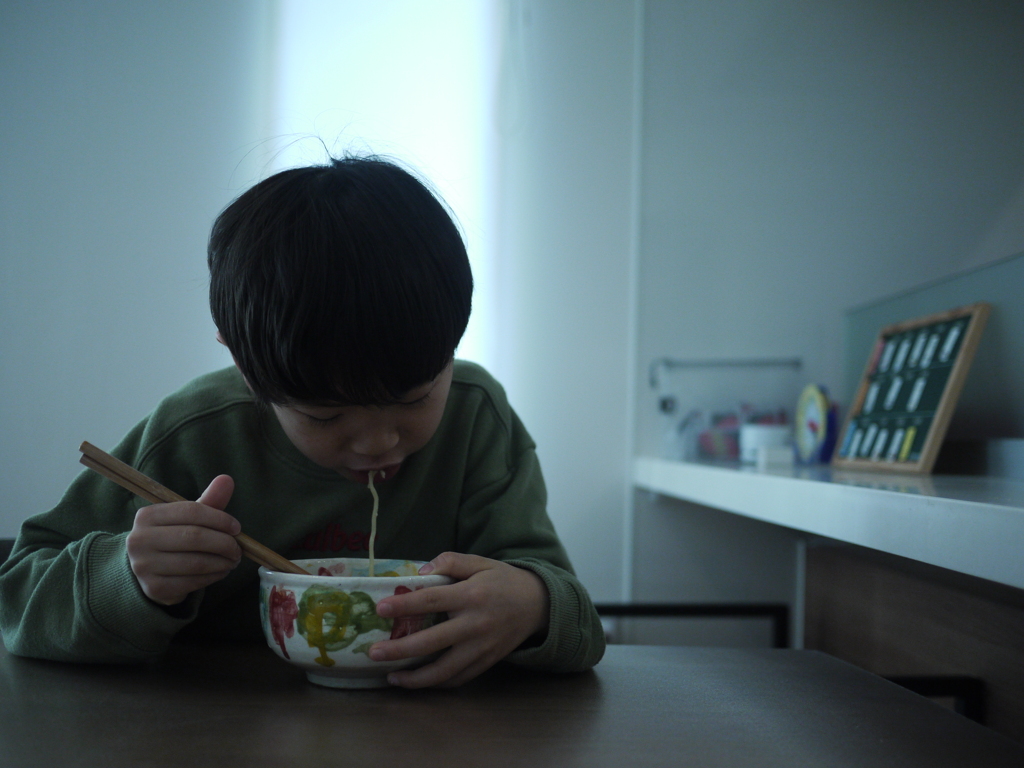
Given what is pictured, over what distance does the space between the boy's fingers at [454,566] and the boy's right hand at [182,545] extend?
140 millimetres

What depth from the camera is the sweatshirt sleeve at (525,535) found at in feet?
1.93

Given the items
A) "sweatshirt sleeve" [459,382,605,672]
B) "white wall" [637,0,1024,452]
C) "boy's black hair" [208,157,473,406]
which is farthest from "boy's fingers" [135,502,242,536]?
"white wall" [637,0,1024,452]

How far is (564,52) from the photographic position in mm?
2117

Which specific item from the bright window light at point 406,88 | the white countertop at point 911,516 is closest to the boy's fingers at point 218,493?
the white countertop at point 911,516

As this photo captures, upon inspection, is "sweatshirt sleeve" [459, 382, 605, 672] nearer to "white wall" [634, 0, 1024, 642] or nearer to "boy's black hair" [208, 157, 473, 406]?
"boy's black hair" [208, 157, 473, 406]

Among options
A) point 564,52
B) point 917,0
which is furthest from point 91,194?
point 917,0

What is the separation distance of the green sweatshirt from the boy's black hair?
167 millimetres

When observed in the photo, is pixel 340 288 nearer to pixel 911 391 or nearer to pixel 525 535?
pixel 525 535

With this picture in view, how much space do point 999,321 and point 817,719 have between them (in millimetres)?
1135

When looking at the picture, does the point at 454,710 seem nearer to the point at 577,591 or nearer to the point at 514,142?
the point at 577,591

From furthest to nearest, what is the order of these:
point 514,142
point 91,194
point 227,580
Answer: point 514,142 → point 91,194 → point 227,580

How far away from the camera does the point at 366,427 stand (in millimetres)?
617

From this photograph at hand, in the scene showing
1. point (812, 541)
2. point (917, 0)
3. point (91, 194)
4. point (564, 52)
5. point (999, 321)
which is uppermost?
point (917, 0)

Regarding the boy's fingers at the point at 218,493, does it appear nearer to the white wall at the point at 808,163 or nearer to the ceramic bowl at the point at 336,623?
the ceramic bowl at the point at 336,623
